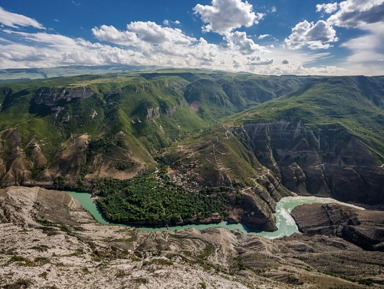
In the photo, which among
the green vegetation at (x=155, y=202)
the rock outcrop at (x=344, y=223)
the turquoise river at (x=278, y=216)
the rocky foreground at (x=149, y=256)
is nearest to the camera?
the rocky foreground at (x=149, y=256)

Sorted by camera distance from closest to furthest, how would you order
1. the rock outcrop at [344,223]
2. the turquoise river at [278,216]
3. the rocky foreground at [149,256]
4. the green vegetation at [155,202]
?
the rocky foreground at [149,256], the rock outcrop at [344,223], the green vegetation at [155,202], the turquoise river at [278,216]

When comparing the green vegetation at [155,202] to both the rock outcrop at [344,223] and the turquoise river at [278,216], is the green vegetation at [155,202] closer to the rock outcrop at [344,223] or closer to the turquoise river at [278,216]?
the turquoise river at [278,216]

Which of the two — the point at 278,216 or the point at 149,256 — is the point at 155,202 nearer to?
the point at 149,256

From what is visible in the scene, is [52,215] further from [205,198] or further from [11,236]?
[205,198]

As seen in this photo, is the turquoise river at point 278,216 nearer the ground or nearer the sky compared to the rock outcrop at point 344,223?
nearer the ground

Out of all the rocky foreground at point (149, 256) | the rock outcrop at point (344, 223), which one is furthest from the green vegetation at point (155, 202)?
the rock outcrop at point (344, 223)

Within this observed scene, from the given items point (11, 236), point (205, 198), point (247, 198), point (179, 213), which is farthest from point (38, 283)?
point (247, 198)
